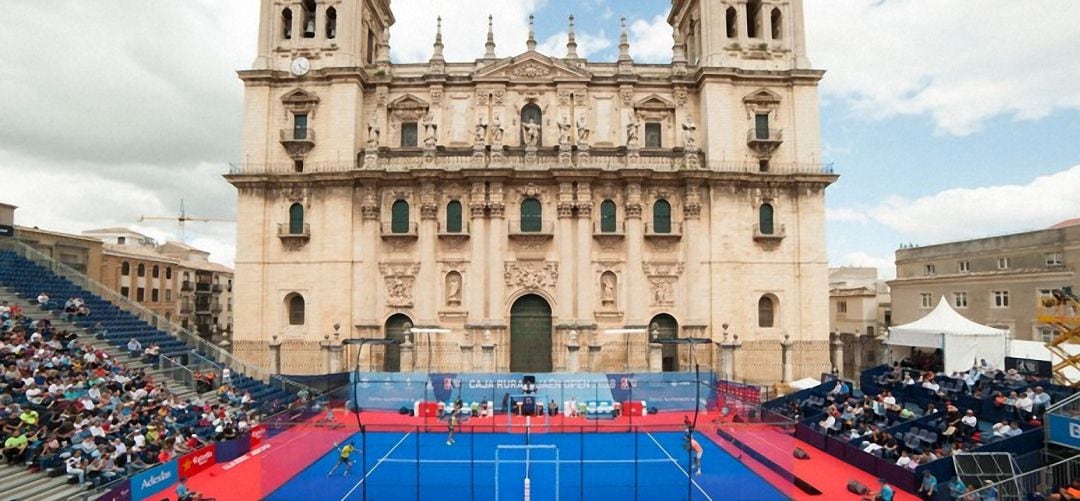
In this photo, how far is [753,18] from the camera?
3772cm

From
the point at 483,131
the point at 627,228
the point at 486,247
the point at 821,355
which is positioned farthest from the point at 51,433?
the point at 821,355

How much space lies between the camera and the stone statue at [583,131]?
34.1 meters

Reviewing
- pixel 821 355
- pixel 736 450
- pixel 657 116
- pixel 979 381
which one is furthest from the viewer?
pixel 657 116

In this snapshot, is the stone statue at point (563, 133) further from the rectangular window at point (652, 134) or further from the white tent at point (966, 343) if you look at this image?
the white tent at point (966, 343)

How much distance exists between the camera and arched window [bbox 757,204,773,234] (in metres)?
34.8

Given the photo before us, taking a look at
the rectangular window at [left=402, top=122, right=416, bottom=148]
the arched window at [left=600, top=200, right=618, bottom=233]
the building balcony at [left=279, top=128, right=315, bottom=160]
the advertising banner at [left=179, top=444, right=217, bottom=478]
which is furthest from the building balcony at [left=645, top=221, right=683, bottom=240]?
the advertising banner at [left=179, top=444, right=217, bottom=478]

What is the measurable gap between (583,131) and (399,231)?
12.4m

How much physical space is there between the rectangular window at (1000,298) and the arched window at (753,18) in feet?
77.2

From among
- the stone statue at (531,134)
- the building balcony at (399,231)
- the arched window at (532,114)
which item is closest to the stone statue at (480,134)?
the stone statue at (531,134)

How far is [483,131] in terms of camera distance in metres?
34.2

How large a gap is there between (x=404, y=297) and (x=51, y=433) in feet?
59.8

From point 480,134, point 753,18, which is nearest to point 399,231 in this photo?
point 480,134

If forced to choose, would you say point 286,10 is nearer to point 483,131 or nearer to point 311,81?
point 311,81

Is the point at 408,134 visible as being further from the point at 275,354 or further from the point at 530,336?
the point at 275,354
